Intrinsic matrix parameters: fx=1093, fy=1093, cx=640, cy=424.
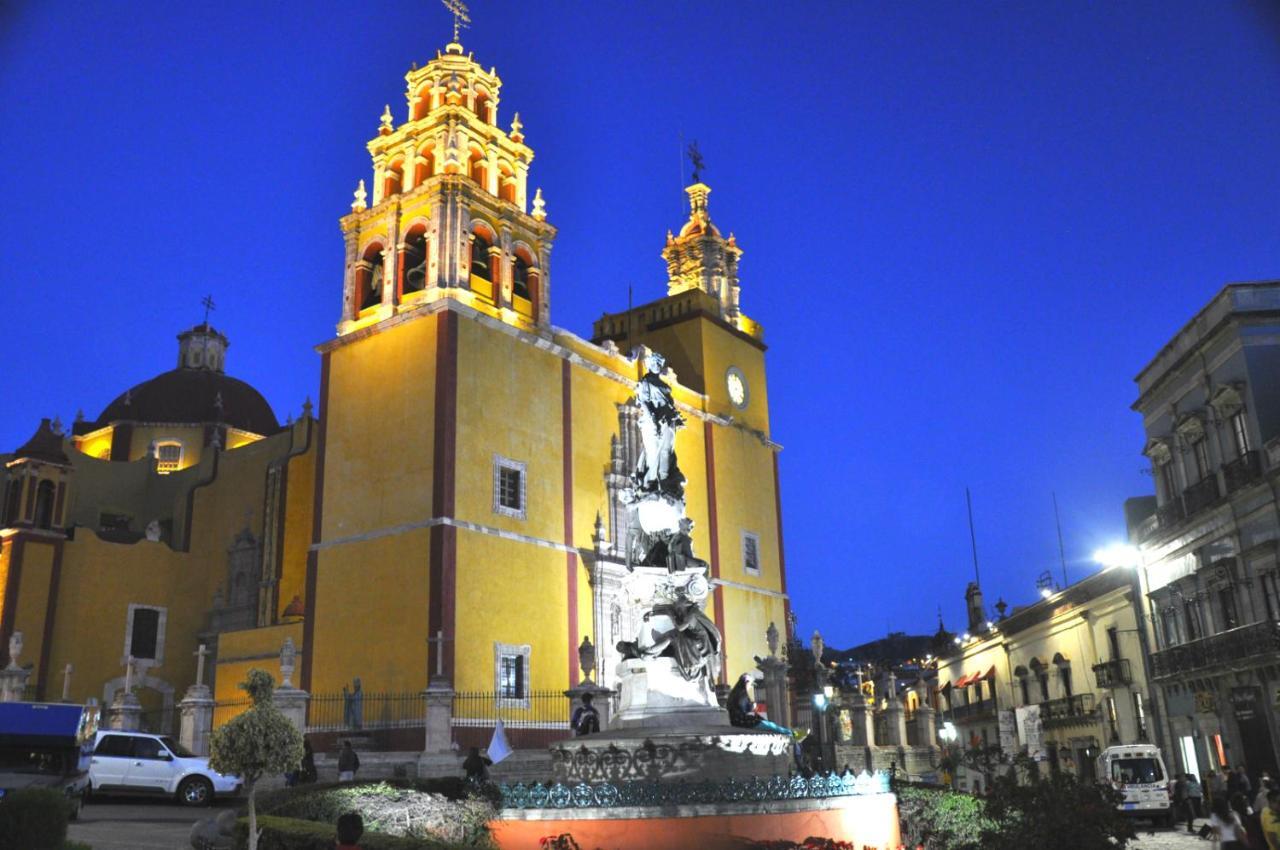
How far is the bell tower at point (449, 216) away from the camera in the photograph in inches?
1113

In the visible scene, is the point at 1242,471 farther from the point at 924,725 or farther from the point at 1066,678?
the point at 1066,678

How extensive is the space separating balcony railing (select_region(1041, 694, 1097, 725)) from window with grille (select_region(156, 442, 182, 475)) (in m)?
31.8

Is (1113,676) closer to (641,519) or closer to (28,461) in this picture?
(641,519)

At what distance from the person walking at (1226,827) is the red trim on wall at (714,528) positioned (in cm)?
2203

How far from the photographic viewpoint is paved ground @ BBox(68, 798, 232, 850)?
1309 centimetres

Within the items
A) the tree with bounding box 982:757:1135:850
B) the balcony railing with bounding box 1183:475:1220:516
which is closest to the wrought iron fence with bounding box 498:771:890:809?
the tree with bounding box 982:757:1135:850

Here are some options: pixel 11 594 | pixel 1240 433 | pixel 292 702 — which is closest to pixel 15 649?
pixel 11 594

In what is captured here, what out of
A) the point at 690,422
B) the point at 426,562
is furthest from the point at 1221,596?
the point at 426,562

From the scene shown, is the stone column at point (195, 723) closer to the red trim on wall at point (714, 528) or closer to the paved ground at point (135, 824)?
the paved ground at point (135, 824)

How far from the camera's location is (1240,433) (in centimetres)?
2377

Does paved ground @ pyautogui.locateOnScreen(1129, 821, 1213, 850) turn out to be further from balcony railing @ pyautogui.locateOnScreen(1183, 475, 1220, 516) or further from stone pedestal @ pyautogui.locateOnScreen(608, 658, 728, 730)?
stone pedestal @ pyautogui.locateOnScreen(608, 658, 728, 730)

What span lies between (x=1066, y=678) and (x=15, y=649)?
30085 mm

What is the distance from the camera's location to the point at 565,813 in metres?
10.9

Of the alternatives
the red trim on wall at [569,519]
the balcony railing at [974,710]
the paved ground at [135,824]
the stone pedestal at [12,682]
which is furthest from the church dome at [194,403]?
the balcony railing at [974,710]
